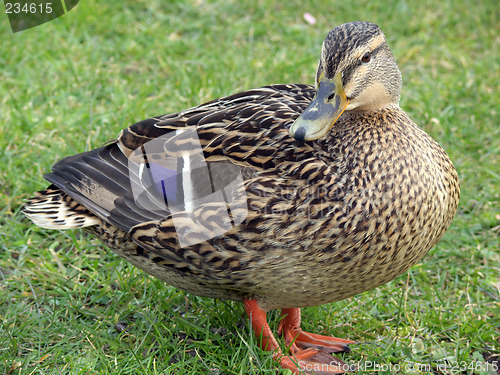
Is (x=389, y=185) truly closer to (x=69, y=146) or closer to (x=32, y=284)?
(x=32, y=284)

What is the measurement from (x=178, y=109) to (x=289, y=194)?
2.25 m

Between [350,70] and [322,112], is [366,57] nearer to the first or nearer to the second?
[350,70]

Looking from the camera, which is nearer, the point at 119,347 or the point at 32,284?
the point at 119,347

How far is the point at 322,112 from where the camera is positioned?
2701 mm

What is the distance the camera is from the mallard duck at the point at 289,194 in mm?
2740

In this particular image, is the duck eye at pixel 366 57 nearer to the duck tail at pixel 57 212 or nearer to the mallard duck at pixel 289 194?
the mallard duck at pixel 289 194

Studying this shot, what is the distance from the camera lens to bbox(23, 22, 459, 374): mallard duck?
108 inches

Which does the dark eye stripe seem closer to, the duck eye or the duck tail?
the duck eye

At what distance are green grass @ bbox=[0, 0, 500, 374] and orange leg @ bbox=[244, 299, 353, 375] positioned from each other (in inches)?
3.2

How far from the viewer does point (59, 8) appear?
552 cm

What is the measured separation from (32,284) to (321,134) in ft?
6.25

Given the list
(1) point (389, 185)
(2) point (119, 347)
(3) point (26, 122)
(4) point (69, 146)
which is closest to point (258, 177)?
(1) point (389, 185)

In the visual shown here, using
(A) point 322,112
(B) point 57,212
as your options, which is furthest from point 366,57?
(B) point 57,212

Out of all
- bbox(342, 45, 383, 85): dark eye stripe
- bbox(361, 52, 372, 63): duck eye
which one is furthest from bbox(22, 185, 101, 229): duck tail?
bbox(361, 52, 372, 63): duck eye
